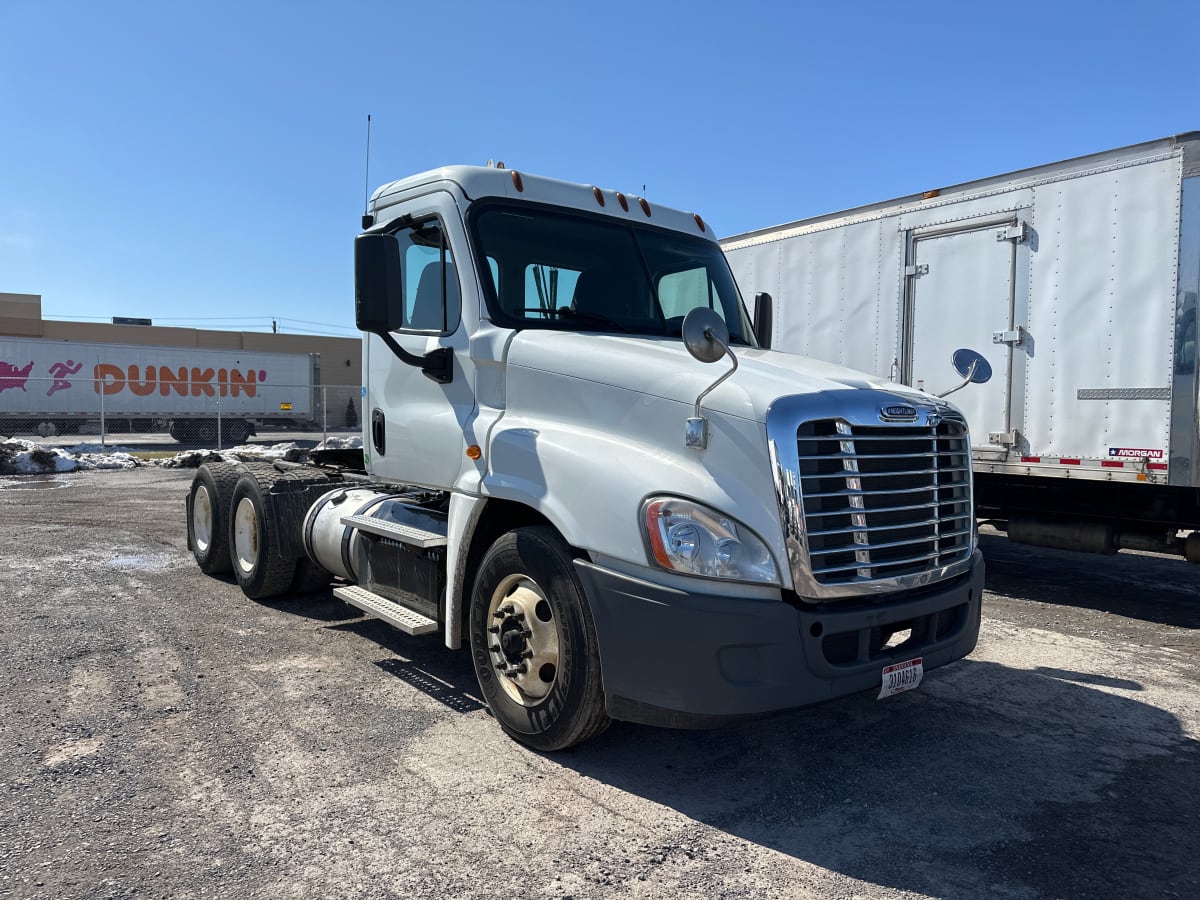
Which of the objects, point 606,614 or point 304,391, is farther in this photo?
point 304,391

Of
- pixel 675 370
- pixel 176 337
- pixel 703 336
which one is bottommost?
pixel 675 370

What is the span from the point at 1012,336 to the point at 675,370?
5.12 meters

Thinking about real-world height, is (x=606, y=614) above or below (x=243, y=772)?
above

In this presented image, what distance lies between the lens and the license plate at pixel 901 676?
3582 mm

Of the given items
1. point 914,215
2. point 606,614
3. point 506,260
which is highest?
point 914,215

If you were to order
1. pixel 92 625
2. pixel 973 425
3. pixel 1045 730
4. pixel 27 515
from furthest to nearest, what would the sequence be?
pixel 27 515
pixel 973 425
pixel 92 625
pixel 1045 730

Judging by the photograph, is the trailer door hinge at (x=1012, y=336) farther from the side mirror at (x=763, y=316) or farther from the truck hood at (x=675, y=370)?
the truck hood at (x=675, y=370)

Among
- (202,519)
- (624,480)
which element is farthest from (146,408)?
(624,480)

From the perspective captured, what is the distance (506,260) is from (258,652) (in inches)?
120

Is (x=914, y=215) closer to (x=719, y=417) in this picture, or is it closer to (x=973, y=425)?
(x=973, y=425)

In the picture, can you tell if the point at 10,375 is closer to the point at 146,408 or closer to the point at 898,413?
the point at 146,408

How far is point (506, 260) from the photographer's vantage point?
15.1 ft

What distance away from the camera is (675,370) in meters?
3.71

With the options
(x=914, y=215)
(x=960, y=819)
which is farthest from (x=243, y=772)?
(x=914, y=215)
